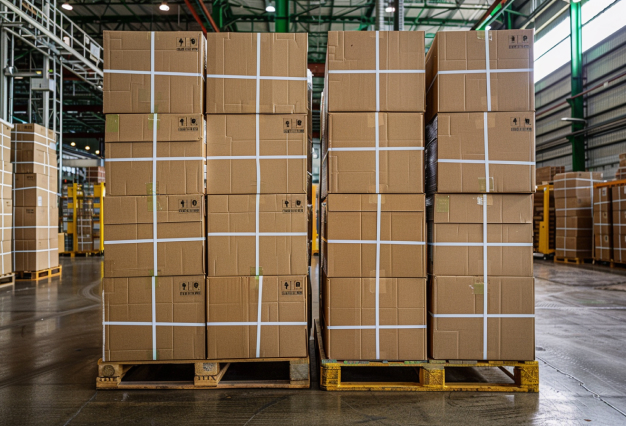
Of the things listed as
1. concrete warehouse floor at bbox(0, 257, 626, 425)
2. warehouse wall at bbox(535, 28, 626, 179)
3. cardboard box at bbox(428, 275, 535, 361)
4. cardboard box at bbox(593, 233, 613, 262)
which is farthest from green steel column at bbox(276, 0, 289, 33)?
warehouse wall at bbox(535, 28, 626, 179)

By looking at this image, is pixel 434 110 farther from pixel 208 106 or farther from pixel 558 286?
pixel 558 286

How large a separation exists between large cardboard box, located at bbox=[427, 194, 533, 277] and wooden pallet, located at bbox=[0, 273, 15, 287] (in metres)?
→ 8.08

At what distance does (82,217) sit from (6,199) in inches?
254

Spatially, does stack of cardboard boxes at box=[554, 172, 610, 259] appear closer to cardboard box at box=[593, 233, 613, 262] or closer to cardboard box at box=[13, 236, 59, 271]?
cardboard box at box=[593, 233, 613, 262]

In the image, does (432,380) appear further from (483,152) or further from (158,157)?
(158,157)

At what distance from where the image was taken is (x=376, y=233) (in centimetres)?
279

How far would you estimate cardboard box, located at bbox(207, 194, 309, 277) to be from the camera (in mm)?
2824

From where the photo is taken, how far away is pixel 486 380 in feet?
9.93

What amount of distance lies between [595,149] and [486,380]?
13080 millimetres

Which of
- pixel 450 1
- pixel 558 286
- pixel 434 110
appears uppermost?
pixel 450 1

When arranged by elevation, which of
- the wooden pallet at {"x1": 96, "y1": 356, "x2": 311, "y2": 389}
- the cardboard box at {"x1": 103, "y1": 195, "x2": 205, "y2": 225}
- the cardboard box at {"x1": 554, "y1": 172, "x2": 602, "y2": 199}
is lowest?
the wooden pallet at {"x1": 96, "y1": 356, "x2": 311, "y2": 389}

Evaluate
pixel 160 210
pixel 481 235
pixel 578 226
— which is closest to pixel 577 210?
pixel 578 226

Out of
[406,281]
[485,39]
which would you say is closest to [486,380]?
[406,281]

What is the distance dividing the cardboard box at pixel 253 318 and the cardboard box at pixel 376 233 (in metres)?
0.41
